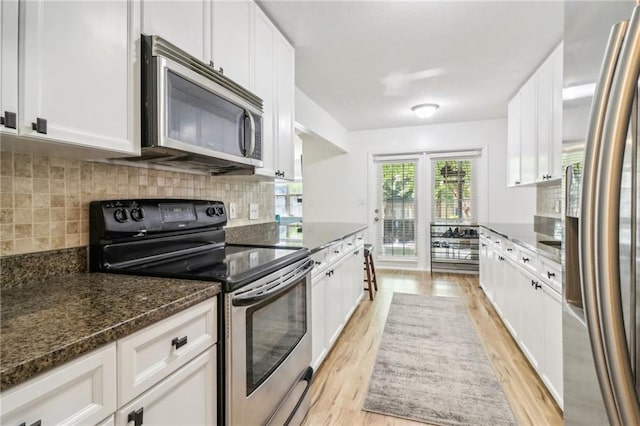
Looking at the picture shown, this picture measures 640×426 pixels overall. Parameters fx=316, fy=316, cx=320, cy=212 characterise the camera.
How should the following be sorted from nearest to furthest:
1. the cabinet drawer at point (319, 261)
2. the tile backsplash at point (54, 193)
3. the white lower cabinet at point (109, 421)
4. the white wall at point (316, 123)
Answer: the white lower cabinet at point (109, 421) < the tile backsplash at point (54, 193) < the cabinet drawer at point (319, 261) < the white wall at point (316, 123)

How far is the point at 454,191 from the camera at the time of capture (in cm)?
516

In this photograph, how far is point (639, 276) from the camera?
1.77 ft

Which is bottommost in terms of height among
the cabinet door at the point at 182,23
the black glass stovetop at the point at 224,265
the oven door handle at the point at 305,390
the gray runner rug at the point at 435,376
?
the gray runner rug at the point at 435,376

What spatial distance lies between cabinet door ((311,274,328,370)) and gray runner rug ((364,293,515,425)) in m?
0.37

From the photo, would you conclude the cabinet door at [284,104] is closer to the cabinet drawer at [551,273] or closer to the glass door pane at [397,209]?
the cabinet drawer at [551,273]

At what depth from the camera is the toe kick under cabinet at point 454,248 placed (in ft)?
16.4

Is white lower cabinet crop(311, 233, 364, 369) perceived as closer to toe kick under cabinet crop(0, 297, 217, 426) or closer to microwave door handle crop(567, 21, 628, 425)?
toe kick under cabinet crop(0, 297, 217, 426)

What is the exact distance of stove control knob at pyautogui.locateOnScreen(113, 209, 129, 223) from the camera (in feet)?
4.15

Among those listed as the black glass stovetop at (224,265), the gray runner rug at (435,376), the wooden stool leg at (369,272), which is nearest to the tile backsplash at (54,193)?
the black glass stovetop at (224,265)

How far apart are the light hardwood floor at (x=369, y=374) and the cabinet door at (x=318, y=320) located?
157mm

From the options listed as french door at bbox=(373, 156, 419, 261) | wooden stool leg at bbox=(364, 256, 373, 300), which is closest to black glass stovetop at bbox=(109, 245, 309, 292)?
wooden stool leg at bbox=(364, 256, 373, 300)

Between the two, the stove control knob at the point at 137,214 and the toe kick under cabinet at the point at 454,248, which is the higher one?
the stove control knob at the point at 137,214

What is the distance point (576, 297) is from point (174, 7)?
1.69 meters

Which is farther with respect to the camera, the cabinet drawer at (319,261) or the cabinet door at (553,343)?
the cabinet drawer at (319,261)
